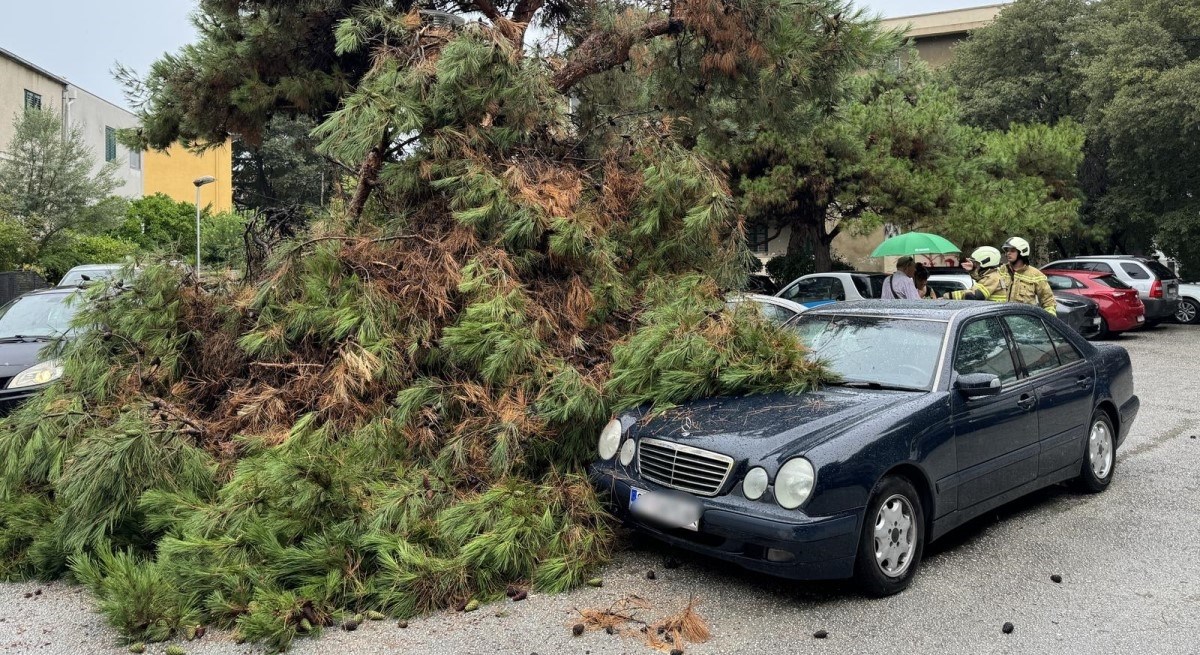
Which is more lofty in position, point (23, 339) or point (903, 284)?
point (903, 284)

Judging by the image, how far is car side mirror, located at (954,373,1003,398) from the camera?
4.72 metres

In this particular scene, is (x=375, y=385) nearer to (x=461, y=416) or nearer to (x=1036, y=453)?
(x=461, y=416)

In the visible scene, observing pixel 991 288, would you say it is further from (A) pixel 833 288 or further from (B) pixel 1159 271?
(B) pixel 1159 271

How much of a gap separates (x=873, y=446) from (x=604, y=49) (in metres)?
5.76

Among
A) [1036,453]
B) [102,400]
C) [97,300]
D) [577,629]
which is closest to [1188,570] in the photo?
[1036,453]

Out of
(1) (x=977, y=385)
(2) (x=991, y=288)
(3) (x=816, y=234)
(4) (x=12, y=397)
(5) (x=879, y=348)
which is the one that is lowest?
(4) (x=12, y=397)

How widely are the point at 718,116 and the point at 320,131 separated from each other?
5.06m

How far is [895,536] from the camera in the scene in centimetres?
436

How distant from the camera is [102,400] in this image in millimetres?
5676

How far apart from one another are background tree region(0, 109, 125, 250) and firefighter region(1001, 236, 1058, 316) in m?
24.1

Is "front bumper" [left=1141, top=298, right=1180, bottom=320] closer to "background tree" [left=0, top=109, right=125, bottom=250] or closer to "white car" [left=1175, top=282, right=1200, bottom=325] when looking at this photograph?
"white car" [left=1175, top=282, right=1200, bottom=325]

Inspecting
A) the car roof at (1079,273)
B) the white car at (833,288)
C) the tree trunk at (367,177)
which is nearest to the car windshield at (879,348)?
the tree trunk at (367,177)

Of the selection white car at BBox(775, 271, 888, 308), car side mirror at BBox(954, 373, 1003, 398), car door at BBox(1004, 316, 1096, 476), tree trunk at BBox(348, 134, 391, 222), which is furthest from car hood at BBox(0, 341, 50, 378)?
white car at BBox(775, 271, 888, 308)

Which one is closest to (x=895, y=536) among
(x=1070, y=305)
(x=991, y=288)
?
(x=991, y=288)
